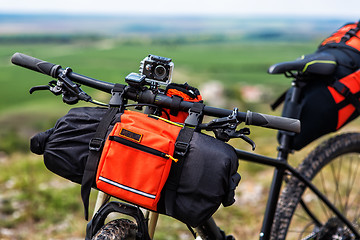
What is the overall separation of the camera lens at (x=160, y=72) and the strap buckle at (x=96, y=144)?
34cm

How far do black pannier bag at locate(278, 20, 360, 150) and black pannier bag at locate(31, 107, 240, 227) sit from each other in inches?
43.3

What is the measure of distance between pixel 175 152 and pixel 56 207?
2.85 meters

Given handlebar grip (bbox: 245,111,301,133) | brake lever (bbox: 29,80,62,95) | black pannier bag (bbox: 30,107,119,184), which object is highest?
handlebar grip (bbox: 245,111,301,133)

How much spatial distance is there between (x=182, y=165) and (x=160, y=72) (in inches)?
14.9

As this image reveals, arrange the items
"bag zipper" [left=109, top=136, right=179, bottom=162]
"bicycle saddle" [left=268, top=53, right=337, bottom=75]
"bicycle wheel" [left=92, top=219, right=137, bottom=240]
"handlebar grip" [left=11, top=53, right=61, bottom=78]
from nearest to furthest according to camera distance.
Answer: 1. "bag zipper" [left=109, top=136, right=179, bottom=162]
2. "bicycle wheel" [left=92, top=219, right=137, bottom=240]
3. "handlebar grip" [left=11, top=53, right=61, bottom=78]
4. "bicycle saddle" [left=268, top=53, right=337, bottom=75]

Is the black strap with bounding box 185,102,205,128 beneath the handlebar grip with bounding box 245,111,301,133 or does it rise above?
beneath

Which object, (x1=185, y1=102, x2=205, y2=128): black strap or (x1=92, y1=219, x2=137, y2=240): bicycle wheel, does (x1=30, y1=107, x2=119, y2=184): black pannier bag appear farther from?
(x1=185, y1=102, x2=205, y2=128): black strap

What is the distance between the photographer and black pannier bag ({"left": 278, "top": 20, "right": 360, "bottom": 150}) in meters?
2.22

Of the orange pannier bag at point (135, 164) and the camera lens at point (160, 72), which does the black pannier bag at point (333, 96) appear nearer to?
the camera lens at point (160, 72)

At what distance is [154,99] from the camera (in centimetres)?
148

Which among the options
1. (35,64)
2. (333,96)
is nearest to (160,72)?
(35,64)

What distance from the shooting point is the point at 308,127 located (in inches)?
90.8

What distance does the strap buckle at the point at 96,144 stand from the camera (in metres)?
1.32

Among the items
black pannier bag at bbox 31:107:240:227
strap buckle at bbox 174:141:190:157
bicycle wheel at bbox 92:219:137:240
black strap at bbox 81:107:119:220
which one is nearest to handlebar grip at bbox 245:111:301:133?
black pannier bag at bbox 31:107:240:227
